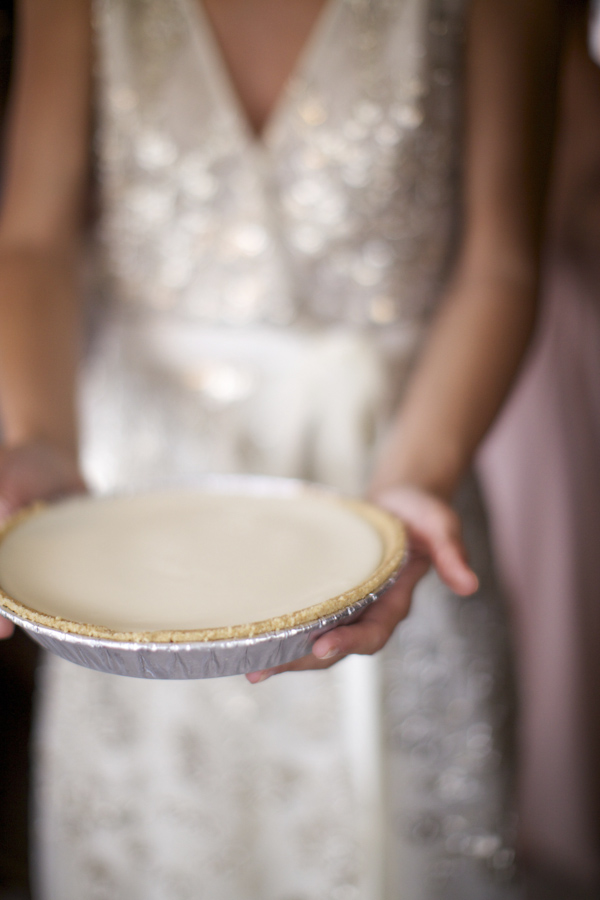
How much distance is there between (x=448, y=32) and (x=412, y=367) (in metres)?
0.38

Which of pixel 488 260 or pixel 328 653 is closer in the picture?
pixel 328 653

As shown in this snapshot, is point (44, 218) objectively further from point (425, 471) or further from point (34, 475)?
point (425, 471)

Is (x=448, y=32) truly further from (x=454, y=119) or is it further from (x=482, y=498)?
(x=482, y=498)

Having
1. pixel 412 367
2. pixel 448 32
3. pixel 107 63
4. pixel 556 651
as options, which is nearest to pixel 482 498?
pixel 412 367

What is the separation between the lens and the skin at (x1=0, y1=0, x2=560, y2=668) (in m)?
0.69

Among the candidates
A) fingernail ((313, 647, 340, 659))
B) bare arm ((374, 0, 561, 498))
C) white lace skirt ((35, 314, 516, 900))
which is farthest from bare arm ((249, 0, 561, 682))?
fingernail ((313, 647, 340, 659))

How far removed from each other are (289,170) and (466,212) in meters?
0.22

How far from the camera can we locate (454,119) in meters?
0.74


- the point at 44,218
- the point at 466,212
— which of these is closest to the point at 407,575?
the point at 466,212

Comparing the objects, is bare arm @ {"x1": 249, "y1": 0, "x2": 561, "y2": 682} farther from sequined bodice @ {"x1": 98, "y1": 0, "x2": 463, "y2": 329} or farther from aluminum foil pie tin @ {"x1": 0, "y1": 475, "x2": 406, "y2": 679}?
aluminum foil pie tin @ {"x1": 0, "y1": 475, "x2": 406, "y2": 679}

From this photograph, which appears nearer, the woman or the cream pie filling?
the cream pie filling

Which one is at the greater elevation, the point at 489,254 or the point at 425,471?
the point at 489,254

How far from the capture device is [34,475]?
1.94 ft

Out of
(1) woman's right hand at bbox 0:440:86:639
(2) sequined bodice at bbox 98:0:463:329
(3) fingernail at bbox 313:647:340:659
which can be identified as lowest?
(3) fingernail at bbox 313:647:340:659
